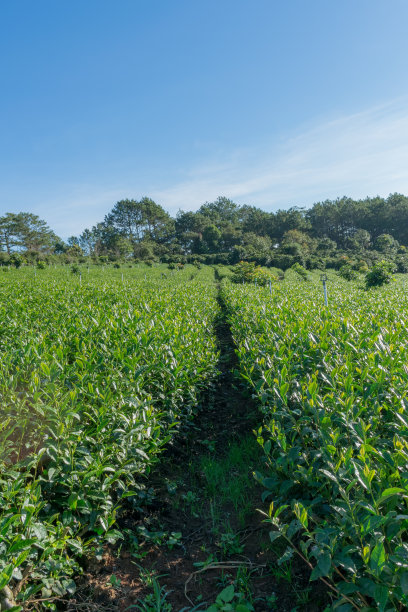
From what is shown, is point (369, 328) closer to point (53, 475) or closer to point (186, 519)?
point (186, 519)

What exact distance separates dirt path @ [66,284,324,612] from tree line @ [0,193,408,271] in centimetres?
4836

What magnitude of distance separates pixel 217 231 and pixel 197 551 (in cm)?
6479

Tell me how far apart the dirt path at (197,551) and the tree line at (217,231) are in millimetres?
48362

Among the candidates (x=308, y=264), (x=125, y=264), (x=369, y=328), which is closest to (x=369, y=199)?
(x=308, y=264)

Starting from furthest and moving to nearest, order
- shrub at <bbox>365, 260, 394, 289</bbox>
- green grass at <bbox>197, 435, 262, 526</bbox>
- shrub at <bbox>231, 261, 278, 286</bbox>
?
1. shrub at <bbox>231, 261, 278, 286</bbox>
2. shrub at <bbox>365, 260, 394, 289</bbox>
3. green grass at <bbox>197, 435, 262, 526</bbox>

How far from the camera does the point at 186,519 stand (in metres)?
2.99

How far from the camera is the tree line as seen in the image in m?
57.5

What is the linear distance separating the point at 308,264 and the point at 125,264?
2367cm

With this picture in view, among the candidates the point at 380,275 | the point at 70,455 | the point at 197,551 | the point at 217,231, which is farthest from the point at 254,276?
the point at 217,231

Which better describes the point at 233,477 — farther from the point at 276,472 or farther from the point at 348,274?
the point at 348,274

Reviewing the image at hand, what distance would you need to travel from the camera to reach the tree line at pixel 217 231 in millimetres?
57500

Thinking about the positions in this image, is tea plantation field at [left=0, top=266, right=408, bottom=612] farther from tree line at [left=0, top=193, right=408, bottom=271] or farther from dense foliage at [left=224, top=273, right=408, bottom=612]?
tree line at [left=0, top=193, right=408, bottom=271]

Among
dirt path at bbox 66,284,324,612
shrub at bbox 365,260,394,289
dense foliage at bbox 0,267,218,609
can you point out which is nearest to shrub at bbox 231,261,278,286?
shrub at bbox 365,260,394,289

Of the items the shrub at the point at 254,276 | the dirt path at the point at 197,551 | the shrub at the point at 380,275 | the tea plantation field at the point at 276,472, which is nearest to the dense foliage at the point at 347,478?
the tea plantation field at the point at 276,472
